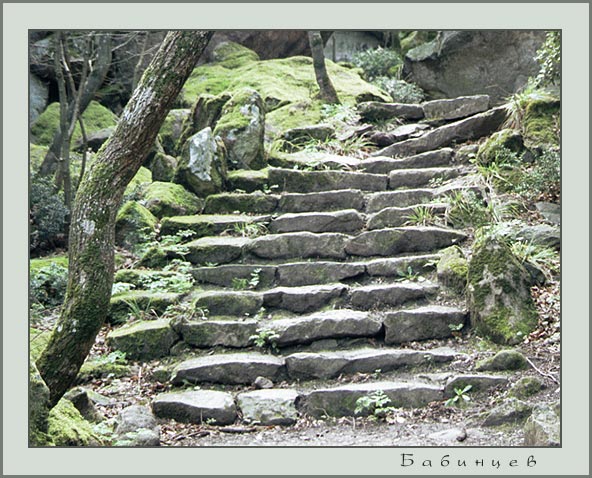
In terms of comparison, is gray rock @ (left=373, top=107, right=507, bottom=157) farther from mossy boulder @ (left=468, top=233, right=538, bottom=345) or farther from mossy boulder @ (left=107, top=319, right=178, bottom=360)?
mossy boulder @ (left=107, top=319, right=178, bottom=360)

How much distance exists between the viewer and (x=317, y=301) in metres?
6.80

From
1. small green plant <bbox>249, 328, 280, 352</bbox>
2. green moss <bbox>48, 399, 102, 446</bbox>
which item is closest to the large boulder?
small green plant <bbox>249, 328, 280, 352</bbox>

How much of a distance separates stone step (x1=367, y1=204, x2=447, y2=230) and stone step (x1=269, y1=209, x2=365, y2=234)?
0.17 metres

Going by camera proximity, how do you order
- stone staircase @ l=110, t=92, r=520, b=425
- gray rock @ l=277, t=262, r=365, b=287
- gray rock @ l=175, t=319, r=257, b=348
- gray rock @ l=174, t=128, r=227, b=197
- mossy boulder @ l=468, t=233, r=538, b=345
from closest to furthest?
1. stone staircase @ l=110, t=92, r=520, b=425
2. mossy boulder @ l=468, t=233, r=538, b=345
3. gray rock @ l=175, t=319, r=257, b=348
4. gray rock @ l=277, t=262, r=365, b=287
5. gray rock @ l=174, t=128, r=227, b=197

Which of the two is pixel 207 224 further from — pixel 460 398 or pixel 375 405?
pixel 460 398

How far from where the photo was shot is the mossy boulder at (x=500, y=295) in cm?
614

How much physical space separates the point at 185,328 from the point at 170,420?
114 centimetres

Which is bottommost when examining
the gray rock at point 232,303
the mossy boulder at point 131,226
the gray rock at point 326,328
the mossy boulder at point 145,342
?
the mossy boulder at point 145,342

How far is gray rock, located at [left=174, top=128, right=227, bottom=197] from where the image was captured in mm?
9133

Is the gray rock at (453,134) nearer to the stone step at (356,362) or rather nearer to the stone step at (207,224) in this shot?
the stone step at (207,224)

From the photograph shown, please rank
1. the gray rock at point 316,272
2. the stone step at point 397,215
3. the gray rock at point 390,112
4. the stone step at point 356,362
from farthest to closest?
1. the gray rock at point 390,112
2. the stone step at point 397,215
3. the gray rock at point 316,272
4. the stone step at point 356,362

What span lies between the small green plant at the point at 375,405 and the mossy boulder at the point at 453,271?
5.34 feet

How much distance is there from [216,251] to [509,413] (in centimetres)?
369

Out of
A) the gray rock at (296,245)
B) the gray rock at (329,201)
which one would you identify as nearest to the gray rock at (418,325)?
the gray rock at (296,245)
